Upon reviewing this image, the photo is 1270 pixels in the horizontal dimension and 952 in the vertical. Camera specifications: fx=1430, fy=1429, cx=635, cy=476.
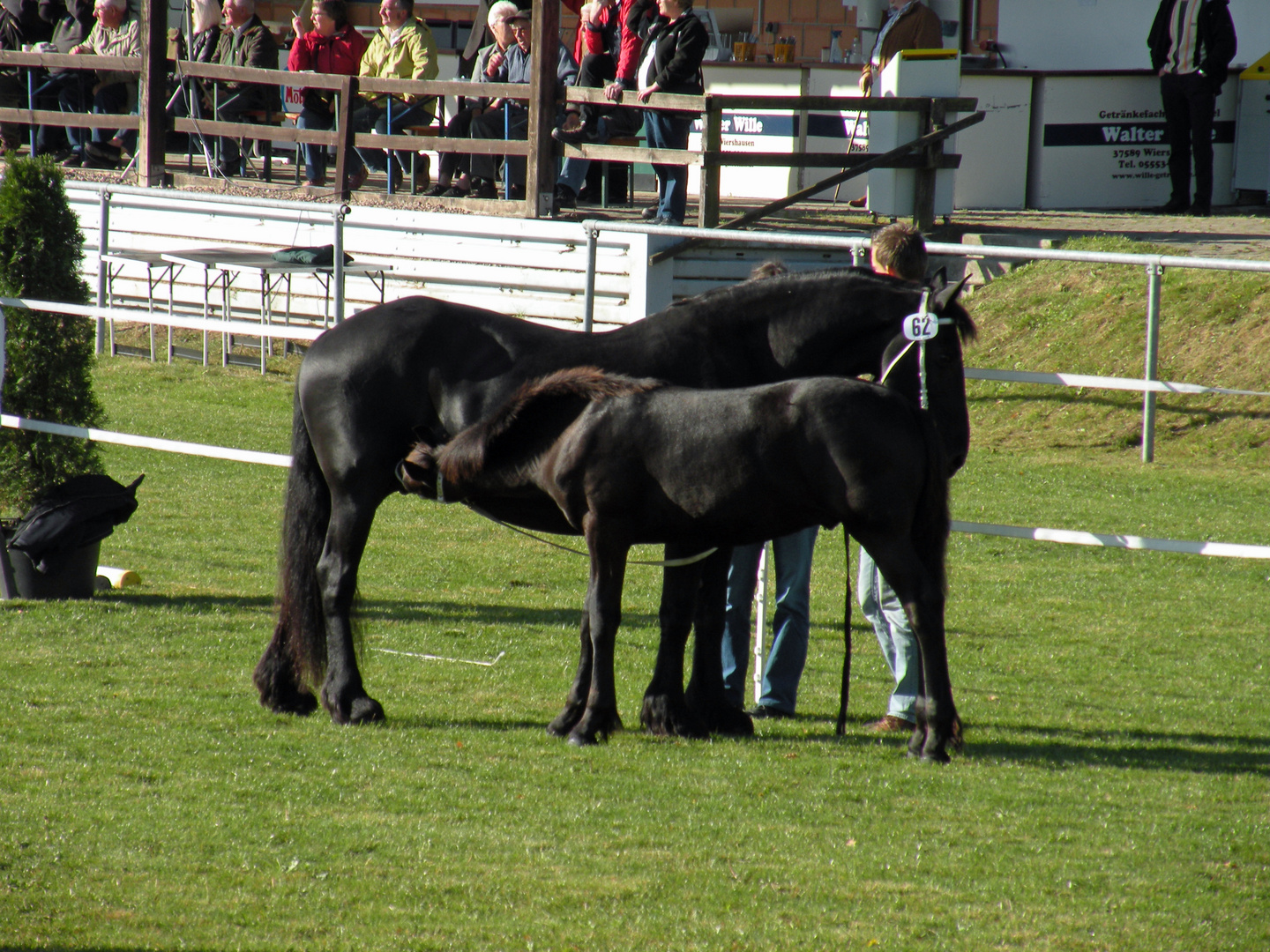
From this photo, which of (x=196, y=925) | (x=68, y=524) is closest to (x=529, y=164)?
(x=68, y=524)

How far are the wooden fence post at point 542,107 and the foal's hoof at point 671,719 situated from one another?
9.01m

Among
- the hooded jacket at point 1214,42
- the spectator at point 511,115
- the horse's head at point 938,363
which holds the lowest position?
the horse's head at point 938,363

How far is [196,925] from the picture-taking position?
3.63 meters

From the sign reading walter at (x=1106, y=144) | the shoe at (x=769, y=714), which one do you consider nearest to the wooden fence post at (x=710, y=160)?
the sign reading walter at (x=1106, y=144)

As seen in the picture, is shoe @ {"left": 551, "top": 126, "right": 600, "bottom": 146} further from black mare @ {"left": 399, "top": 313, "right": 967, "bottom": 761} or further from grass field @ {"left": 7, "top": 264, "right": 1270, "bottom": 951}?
black mare @ {"left": 399, "top": 313, "right": 967, "bottom": 761}

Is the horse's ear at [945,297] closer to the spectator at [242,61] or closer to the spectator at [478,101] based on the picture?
the spectator at [478,101]

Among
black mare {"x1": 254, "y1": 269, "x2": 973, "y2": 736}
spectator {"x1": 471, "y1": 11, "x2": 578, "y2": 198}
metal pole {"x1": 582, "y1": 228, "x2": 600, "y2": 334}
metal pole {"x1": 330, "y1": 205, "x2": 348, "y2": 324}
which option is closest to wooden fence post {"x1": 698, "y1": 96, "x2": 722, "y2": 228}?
spectator {"x1": 471, "y1": 11, "x2": 578, "y2": 198}

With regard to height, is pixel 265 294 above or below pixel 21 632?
above

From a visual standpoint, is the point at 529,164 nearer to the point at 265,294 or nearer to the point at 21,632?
the point at 265,294

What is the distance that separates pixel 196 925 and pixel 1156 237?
12.3 m

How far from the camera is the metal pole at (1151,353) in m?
9.27

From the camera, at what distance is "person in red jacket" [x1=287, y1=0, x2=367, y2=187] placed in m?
15.4

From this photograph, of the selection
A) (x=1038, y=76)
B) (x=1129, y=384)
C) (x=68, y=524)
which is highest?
(x=1038, y=76)

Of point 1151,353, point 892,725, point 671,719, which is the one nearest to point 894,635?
point 892,725
